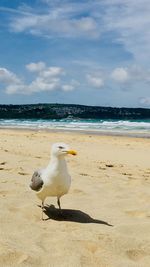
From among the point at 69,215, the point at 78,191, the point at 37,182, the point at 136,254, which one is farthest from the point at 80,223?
the point at 78,191

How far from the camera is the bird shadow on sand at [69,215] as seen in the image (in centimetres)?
514

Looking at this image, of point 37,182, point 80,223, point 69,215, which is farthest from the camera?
point 69,215

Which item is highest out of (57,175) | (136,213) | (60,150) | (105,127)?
(60,150)

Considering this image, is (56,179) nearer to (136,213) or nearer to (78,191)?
(136,213)

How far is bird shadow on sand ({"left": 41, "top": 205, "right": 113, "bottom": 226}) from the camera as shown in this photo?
202 inches

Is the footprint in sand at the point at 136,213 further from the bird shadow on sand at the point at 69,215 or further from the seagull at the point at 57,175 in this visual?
the seagull at the point at 57,175

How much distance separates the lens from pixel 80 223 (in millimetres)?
4984

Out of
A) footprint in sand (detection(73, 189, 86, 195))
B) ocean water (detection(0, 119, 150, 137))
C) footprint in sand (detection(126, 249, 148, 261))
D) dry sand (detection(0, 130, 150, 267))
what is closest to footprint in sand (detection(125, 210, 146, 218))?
dry sand (detection(0, 130, 150, 267))

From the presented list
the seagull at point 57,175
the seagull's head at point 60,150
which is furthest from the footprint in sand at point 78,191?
the seagull's head at point 60,150

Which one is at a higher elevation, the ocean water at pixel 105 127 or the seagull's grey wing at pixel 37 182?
the seagull's grey wing at pixel 37 182

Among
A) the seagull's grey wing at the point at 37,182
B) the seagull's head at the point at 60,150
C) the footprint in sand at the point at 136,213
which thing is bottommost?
the footprint in sand at the point at 136,213

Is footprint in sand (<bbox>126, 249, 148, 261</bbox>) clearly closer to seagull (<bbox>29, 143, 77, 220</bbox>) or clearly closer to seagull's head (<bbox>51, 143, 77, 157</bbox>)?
seagull (<bbox>29, 143, 77, 220</bbox>)

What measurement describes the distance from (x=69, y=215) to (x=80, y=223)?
41cm

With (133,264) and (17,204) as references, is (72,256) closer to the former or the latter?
(133,264)
